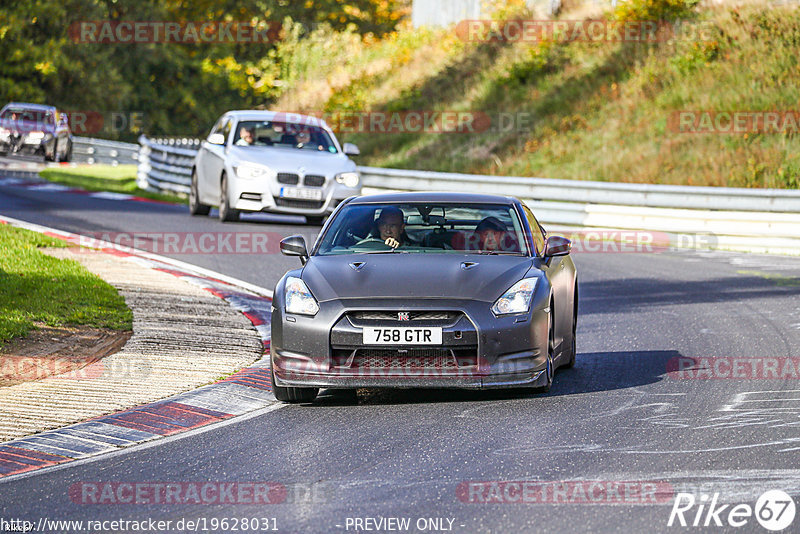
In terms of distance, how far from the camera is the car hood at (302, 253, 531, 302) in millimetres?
8656

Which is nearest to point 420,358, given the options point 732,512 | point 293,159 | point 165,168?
point 732,512

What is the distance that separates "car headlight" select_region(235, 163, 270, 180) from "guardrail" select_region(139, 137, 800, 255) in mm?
5208

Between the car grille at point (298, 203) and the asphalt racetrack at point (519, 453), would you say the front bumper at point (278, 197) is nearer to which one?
the car grille at point (298, 203)

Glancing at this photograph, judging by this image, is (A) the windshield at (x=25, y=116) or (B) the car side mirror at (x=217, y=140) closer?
(B) the car side mirror at (x=217, y=140)

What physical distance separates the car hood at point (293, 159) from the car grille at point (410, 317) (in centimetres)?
1256

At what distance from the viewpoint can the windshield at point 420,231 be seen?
31.8ft

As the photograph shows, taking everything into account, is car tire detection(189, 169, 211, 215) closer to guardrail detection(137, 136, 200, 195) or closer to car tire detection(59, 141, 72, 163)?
guardrail detection(137, 136, 200, 195)

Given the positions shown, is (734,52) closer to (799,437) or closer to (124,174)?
(124,174)

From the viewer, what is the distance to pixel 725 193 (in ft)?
70.2

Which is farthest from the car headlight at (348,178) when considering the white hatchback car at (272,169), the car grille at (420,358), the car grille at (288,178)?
the car grille at (420,358)

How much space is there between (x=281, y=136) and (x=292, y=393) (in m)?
A: 13.7

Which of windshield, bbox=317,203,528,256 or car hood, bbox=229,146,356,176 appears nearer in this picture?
windshield, bbox=317,203,528,256

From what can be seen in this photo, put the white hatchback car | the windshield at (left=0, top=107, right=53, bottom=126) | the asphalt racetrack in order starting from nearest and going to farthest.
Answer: the asphalt racetrack, the white hatchback car, the windshield at (left=0, top=107, right=53, bottom=126)

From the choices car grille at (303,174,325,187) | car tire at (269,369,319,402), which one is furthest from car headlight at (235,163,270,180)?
car tire at (269,369,319,402)
